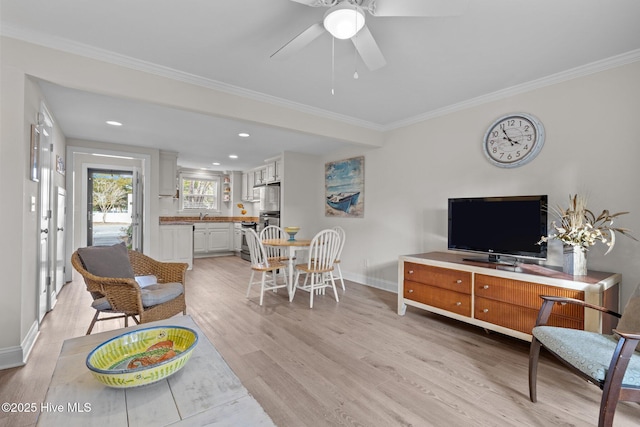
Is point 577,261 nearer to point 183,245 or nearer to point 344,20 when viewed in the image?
point 344,20

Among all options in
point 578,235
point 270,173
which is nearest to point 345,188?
point 270,173

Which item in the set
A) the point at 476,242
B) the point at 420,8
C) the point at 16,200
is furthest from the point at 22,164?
the point at 476,242

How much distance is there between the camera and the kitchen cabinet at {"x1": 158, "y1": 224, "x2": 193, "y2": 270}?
543 cm

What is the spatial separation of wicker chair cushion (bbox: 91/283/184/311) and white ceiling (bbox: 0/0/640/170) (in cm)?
191

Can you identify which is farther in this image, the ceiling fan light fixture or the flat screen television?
the flat screen television

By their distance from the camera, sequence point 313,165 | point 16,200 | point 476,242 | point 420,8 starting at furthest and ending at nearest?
point 313,165 → point 476,242 → point 16,200 → point 420,8

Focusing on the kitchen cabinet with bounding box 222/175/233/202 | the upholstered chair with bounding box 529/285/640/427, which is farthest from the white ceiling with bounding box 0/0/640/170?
the kitchen cabinet with bounding box 222/175/233/202

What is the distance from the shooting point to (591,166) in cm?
248

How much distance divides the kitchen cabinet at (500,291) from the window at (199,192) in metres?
6.28

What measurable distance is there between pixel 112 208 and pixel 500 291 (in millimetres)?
8218

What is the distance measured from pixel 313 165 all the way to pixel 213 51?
345cm

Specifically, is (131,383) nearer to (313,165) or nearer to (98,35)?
(98,35)

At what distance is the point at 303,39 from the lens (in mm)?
1738

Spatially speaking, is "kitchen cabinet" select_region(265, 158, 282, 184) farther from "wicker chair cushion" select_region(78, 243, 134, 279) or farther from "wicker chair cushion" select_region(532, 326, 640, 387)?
"wicker chair cushion" select_region(532, 326, 640, 387)
